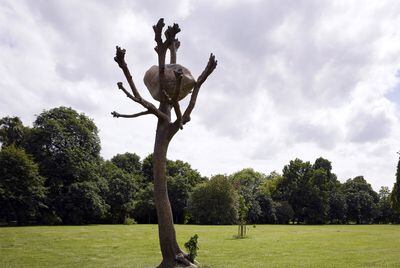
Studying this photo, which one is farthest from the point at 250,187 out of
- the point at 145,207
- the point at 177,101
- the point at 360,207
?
the point at 177,101

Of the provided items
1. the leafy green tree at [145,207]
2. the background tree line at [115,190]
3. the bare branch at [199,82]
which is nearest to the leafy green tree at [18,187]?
the background tree line at [115,190]

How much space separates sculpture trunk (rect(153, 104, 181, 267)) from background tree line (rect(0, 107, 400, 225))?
18614mm

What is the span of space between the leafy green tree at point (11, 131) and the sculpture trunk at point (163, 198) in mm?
52446

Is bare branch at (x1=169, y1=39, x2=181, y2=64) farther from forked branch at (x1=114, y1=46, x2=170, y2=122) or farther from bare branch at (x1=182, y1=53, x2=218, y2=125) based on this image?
forked branch at (x1=114, y1=46, x2=170, y2=122)

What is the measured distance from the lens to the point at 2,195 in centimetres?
A: 4553

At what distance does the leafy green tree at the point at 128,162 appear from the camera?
86812 millimetres

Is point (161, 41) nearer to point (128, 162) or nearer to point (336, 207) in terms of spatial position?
point (128, 162)

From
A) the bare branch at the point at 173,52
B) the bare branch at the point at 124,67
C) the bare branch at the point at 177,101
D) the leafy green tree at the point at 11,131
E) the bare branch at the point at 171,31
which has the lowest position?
the bare branch at the point at 177,101

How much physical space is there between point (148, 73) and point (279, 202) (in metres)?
75.6

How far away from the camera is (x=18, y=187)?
48031 mm

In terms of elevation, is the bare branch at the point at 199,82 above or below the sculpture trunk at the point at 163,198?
above

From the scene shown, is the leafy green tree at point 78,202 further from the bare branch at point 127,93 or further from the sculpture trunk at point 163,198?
the bare branch at point 127,93

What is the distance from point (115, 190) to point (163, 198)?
2120 inches

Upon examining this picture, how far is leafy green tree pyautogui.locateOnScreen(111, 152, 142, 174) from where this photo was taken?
86812mm
